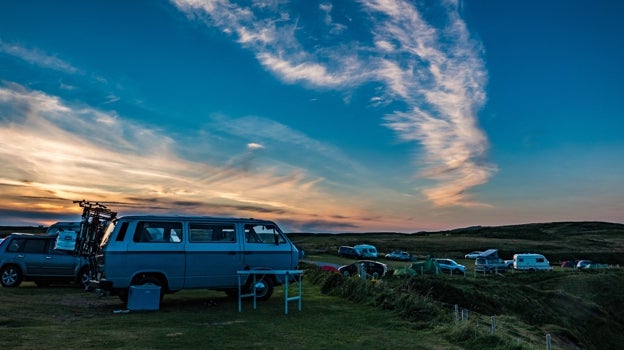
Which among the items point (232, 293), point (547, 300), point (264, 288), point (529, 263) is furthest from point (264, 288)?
point (529, 263)

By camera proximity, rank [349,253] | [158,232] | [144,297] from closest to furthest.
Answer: [144,297] → [158,232] → [349,253]

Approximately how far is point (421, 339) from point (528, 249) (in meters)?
87.9

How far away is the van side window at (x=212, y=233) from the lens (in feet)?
44.8

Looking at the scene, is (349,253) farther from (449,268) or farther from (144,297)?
(144,297)

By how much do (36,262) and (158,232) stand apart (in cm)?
745

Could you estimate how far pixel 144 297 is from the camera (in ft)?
41.4

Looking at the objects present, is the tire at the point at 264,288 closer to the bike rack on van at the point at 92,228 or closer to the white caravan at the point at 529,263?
the bike rack on van at the point at 92,228

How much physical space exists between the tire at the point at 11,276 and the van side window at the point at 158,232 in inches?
304

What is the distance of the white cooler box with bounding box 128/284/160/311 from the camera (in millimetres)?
12550

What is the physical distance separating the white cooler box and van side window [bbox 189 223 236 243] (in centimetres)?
162

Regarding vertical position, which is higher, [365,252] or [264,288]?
[365,252]

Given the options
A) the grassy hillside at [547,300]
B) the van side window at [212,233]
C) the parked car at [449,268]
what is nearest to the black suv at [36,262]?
the van side window at [212,233]

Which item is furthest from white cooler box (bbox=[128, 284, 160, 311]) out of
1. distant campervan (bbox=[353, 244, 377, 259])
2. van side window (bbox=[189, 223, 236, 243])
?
distant campervan (bbox=[353, 244, 377, 259])

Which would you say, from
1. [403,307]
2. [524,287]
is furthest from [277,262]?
[524,287]
